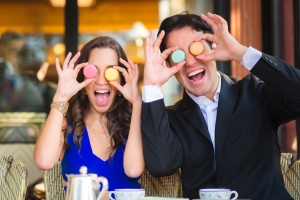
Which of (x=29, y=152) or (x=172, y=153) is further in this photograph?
(x=29, y=152)

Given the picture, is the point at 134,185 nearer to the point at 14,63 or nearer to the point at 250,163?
the point at 250,163

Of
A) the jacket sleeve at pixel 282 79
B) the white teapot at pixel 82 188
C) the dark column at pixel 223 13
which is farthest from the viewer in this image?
the dark column at pixel 223 13

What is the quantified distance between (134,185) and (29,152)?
8.01ft

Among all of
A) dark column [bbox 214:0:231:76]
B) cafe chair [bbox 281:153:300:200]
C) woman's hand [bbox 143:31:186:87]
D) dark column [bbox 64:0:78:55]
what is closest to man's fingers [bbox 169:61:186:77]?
woman's hand [bbox 143:31:186:87]

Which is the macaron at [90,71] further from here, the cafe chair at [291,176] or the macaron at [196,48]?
the cafe chair at [291,176]

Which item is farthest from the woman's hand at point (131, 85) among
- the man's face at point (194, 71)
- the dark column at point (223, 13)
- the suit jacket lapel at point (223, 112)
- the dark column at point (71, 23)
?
the dark column at point (71, 23)

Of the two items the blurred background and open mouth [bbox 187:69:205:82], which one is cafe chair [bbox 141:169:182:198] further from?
the blurred background

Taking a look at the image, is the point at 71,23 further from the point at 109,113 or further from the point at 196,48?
the point at 196,48

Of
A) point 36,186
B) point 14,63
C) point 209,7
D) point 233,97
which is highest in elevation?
point 209,7

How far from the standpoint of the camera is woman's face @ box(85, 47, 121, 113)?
2738 millimetres

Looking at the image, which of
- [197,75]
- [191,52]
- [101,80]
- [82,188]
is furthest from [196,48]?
[82,188]

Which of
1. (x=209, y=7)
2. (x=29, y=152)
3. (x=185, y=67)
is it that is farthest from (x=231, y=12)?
(x=185, y=67)

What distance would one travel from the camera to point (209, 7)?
548cm

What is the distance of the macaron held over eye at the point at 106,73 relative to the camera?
257 cm
